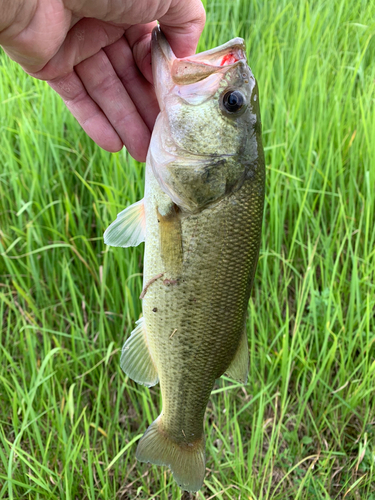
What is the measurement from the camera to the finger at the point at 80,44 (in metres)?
1.91

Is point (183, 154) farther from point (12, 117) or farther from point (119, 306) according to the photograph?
point (12, 117)

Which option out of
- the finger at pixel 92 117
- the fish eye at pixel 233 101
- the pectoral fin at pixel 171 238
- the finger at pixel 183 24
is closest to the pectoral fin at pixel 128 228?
the pectoral fin at pixel 171 238

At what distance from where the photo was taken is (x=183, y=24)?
5.94 ft

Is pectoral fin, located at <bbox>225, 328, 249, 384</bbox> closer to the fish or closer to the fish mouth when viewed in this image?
the fish

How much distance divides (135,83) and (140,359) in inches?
52.6

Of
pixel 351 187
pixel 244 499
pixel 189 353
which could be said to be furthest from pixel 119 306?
pixel 351 187

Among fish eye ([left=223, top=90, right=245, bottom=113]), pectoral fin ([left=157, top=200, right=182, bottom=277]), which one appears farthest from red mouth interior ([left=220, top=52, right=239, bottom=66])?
pectoral fin ([left=157, top=200, right=182, bottom=277])

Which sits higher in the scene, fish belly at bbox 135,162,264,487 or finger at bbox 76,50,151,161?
finger at bbox 76,50,151,161

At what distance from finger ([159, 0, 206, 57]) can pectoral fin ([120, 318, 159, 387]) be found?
3.95ft

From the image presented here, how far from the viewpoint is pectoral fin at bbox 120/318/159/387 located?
1.75 m

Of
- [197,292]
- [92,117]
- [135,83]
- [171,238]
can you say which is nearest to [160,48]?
[135,83]

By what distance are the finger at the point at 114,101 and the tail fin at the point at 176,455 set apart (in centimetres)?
132

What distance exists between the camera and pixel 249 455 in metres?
2.02

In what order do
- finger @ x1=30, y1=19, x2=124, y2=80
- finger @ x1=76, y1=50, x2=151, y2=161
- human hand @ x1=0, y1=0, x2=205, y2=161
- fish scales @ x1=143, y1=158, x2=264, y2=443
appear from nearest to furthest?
fish scales @ x1=143, y1=158, x2=264, y2=443
human hand @ x1=0, y1=0, x2=205, y2=161
finger @ x1=30, y1=19, x2=124, y2=80
finger @ x1=76, y1=50, x2=151, y2=161
